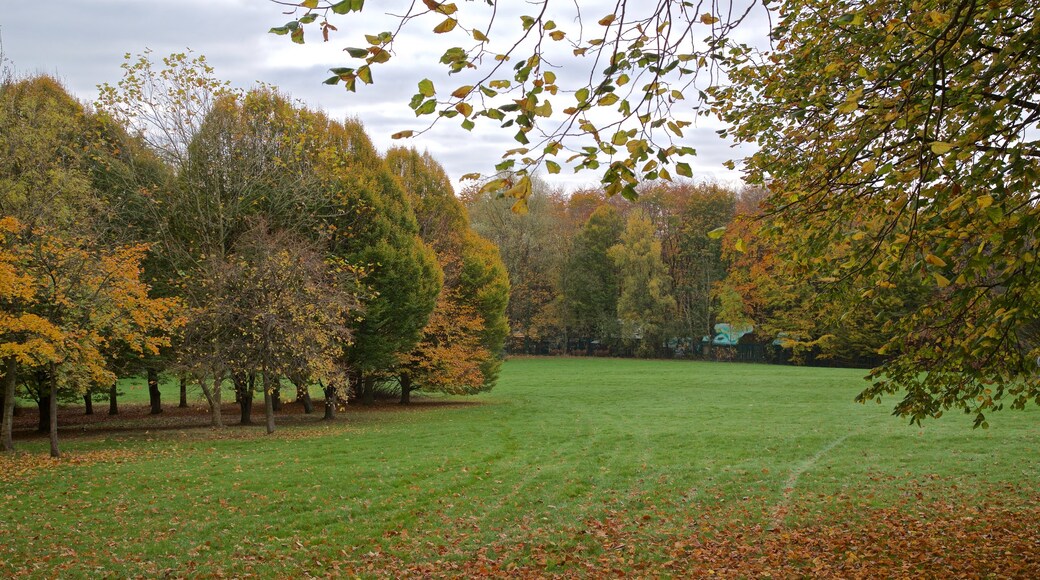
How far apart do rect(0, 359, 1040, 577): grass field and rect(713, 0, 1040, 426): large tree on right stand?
2275 millimetres

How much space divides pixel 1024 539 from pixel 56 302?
16.1m

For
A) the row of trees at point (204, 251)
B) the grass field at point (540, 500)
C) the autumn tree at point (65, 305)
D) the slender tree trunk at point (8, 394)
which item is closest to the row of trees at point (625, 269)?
the row of trees at point (204, 251)

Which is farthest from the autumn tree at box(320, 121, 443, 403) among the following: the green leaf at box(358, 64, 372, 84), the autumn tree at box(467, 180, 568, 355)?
the autumn tree at box(467, 180, 568, 355)

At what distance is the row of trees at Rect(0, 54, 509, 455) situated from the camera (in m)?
14.6

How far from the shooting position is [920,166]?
4.64 metres

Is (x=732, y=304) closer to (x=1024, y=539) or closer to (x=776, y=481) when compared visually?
(x=776, y=481)

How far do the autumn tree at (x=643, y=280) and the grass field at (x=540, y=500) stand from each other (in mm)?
36033

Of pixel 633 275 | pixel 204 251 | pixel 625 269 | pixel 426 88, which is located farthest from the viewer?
pixel 625 269

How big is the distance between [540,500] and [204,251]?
562 inches

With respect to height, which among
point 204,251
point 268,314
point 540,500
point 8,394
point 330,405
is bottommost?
point 540,500

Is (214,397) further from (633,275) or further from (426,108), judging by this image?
(633,275)

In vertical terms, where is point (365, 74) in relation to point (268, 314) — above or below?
above

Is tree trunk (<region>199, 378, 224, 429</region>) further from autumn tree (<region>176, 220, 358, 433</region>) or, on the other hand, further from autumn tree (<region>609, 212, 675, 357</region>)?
autumn tree (<region>609, 212, 675, 357</region>)

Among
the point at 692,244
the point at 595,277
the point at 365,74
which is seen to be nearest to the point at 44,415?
the point at 365,74
